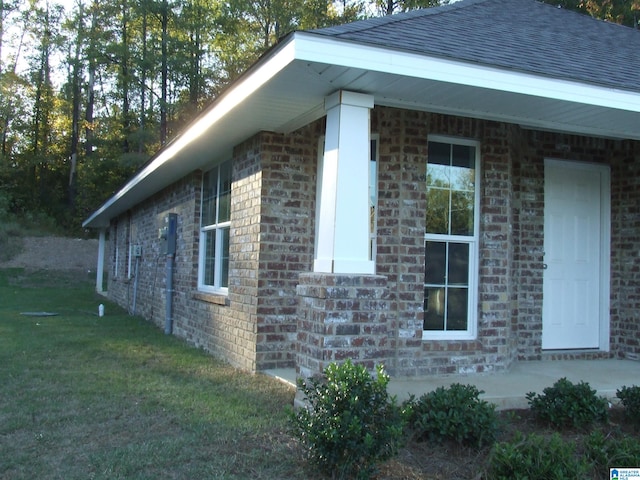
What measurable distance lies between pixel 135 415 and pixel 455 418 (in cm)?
251

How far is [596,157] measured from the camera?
727cm

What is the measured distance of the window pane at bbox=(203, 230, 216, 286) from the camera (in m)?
8.77

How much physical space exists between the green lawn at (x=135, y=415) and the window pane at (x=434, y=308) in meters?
1.62

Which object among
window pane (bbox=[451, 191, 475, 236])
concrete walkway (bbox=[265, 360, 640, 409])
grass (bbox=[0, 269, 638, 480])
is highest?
window pane (bbox=[451, 191, 475, 236])

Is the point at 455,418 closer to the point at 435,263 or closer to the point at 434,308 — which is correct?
the point at 434,308

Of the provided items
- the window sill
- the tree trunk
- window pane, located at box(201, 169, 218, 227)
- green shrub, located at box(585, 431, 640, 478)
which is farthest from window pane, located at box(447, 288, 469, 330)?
the tree trunk

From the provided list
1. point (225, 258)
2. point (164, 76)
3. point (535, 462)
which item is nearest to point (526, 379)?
point (535, 462)

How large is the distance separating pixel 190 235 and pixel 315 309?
5.39 meters

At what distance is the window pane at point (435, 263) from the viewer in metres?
6.04

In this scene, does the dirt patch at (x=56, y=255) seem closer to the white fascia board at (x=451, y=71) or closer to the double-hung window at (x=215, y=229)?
the double-hung window at (x=215, y=229)

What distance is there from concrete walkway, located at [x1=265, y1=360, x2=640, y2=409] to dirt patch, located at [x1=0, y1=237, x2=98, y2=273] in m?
23.9

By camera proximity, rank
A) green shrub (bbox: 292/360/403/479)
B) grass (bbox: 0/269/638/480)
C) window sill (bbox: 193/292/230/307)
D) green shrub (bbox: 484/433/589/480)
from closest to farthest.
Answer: green shrub (bbox: 484/433/589/480) → green shrub (bbox: 292/360/403/479) → grass (bbox: 0/269/638/480) → window sill (bbox: 193/292/230/307)

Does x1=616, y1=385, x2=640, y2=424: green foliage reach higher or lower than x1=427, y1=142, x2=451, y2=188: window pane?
lower

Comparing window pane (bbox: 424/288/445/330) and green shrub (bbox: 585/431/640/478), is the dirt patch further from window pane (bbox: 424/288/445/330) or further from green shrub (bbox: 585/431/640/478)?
green shrub (bbox: 585/431/640/478)
